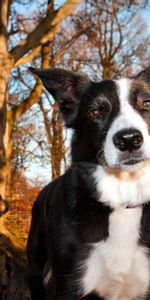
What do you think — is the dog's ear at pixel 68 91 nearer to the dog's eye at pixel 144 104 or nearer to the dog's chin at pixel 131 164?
the dog's eye at pixel 144 104

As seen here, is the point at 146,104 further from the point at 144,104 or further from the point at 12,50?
the point at 12,50

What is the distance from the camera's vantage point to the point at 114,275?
12.0 feet

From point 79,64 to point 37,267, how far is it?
1361cm

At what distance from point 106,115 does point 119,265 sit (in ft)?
3.87

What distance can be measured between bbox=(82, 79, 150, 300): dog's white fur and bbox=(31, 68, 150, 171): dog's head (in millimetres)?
42

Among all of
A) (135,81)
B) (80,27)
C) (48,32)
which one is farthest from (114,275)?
(80,27)

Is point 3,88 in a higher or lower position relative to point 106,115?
higher

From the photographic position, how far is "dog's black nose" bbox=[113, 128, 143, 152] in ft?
10.6

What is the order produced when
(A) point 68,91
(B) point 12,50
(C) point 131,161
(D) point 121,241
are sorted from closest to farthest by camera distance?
(C) point 131,161, (D) point 121,241, (A) point 68,91, (B) point 12,50

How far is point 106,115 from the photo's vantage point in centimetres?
368

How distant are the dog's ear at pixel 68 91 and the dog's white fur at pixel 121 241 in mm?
542

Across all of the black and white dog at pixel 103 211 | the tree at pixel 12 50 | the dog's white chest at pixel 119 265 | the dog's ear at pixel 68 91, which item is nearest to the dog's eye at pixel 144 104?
the black and white dog at pixel 103 211

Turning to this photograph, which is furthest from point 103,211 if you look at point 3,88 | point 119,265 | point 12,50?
point 12,50

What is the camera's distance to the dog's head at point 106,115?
3318mm
